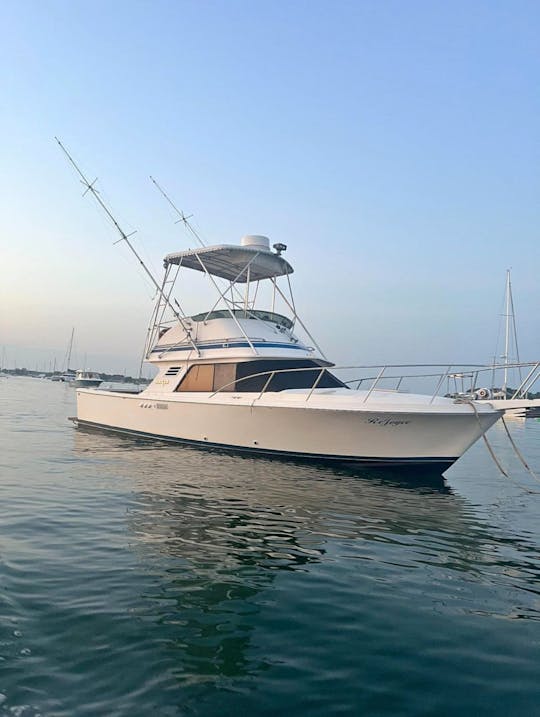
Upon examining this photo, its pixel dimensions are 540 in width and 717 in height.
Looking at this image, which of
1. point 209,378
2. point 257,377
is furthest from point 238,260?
point 257,377

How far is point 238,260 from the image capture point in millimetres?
14859

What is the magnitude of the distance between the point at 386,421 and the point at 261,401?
2932 millimetres

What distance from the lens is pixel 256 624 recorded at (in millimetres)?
3871

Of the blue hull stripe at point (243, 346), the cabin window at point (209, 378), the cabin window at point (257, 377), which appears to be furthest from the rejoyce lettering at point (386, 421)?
the blue hull stripe at point (243, 346)

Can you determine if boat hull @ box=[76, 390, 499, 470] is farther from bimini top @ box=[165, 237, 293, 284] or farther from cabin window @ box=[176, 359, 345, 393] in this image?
bimini top @ box=[165, 237, 293, 284]

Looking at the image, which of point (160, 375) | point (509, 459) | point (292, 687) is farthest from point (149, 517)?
point (509, 459)

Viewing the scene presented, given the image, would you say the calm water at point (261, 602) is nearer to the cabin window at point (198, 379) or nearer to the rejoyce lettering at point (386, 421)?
the rejoyce lettering at point (386, 421)

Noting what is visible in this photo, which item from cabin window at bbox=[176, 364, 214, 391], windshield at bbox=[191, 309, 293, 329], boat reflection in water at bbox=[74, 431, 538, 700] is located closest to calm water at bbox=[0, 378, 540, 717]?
boat reflection in water at bbox=[74, 431, 538, 700]

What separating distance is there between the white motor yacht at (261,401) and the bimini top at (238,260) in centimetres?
3

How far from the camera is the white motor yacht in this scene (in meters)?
10.4

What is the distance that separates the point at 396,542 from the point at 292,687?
3.56m

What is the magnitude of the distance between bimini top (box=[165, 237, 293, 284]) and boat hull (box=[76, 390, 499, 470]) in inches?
164

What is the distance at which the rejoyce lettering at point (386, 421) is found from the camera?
10328 millimetres

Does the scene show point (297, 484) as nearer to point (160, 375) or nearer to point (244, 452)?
point (244, 452)
